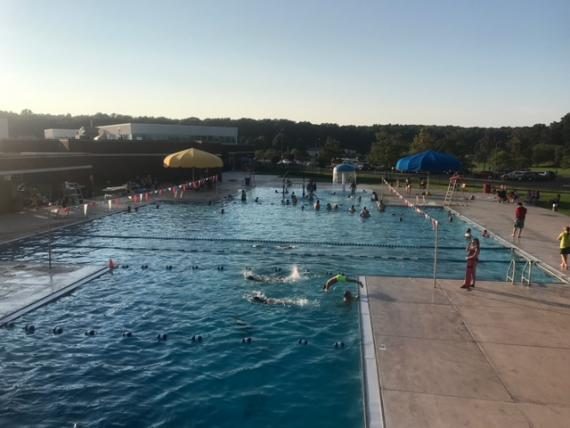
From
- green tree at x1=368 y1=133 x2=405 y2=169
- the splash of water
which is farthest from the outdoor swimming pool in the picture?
green tree at x1=368 y1=133 x2=405 y2=169

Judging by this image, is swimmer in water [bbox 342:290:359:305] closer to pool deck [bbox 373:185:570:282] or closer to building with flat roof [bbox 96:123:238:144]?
pool deck [bbox 373:185:570:282]

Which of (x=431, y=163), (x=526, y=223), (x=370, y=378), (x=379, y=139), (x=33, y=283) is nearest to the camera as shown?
(x=370, y=378)

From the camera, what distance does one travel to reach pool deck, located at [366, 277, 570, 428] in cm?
699

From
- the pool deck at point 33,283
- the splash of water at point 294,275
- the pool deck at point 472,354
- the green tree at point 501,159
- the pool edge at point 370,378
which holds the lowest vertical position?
the splash of water at point 294,275

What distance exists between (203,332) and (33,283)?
5.86 metres

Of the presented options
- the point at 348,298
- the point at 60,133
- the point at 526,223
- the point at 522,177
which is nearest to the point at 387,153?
the point at 522,177

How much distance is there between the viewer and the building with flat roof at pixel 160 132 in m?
62.1

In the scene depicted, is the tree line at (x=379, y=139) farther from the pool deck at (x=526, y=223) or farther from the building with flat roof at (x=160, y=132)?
the pool deck at (x=526, y=223)

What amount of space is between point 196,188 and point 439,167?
2326cm

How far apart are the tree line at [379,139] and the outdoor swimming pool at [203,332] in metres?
42.1

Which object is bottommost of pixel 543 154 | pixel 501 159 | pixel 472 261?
pixel 472 261

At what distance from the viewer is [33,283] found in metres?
13.6

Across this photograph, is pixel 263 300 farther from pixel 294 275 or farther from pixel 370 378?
pixel 370 378

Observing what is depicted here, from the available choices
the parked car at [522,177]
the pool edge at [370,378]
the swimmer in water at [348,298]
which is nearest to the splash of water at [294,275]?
the swimmer in water at [348,298]
